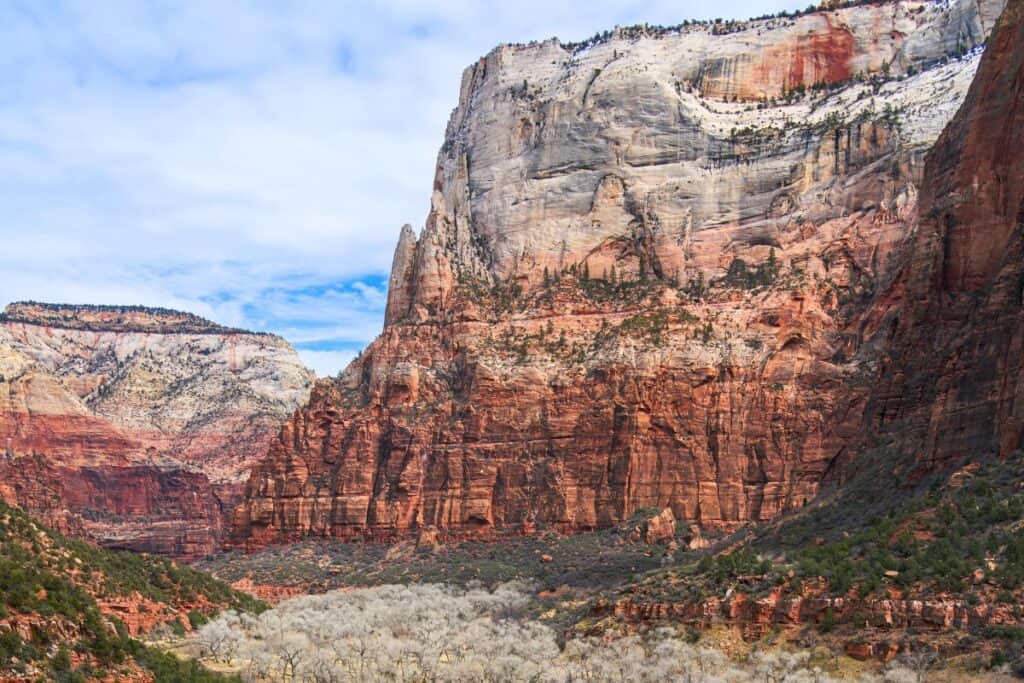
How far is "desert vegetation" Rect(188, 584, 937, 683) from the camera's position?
265 feet

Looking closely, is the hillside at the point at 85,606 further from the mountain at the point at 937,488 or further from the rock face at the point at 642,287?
the rock face at the point at 642,287

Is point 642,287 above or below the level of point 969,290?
above

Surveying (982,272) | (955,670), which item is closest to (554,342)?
(982,272)

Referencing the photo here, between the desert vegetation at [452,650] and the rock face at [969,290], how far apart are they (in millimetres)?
15785

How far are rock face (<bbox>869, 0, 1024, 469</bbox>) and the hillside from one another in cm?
3753

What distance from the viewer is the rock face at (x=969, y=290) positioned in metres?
85.8

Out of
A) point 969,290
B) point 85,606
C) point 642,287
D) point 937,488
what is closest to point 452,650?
point 937,488

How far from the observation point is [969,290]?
96.7 meters

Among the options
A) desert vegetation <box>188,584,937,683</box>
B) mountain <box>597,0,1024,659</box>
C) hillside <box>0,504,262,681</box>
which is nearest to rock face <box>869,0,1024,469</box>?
mountain <box>597,0,1024,659</box>

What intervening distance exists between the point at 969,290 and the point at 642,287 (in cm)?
5112

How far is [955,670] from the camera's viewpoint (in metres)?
70.6

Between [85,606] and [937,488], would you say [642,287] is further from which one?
[85,606]

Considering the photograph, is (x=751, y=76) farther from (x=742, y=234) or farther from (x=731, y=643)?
(x=731, y=643)

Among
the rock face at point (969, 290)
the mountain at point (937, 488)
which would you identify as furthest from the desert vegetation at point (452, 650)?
the rock face at point (969, 290)
